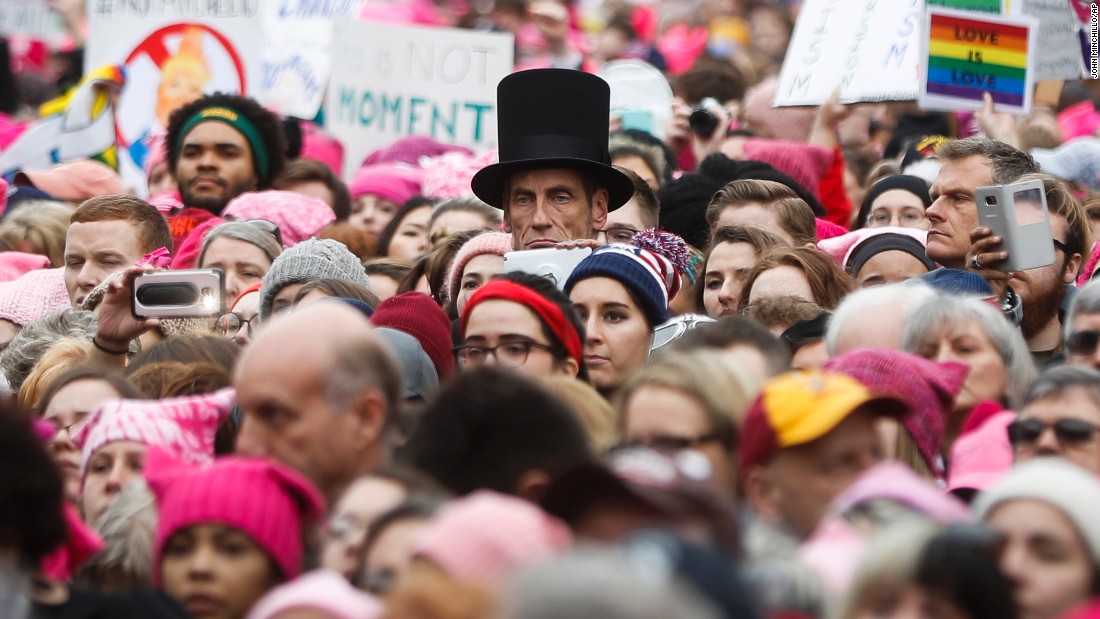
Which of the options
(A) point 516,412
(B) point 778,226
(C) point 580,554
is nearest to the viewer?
(C) point 580,554

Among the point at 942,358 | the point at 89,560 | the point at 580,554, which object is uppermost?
the point at 580,554

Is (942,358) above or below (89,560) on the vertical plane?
above

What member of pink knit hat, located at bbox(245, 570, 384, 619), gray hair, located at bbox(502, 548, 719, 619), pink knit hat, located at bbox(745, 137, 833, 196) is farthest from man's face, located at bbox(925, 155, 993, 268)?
gray hair, located at bbox(502, 548, 719, 619)

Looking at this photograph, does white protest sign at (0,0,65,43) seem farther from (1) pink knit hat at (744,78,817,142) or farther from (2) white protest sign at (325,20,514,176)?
(1) pink knit hat at (744,78,817,142)

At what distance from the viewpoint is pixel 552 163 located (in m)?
7.07

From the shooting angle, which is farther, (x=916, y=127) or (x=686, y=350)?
(x=916, y=127)

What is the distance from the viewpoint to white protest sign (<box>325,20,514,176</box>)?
10.9 meters

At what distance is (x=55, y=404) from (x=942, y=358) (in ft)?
8.25

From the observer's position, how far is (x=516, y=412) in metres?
4.41

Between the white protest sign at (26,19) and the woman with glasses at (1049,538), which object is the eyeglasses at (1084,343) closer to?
the woman with glasses at (1049,538)

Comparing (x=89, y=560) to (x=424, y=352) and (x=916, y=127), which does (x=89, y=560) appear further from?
(x=916, y=127)

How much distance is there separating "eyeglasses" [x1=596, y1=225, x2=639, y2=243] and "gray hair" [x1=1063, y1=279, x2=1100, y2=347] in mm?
2127

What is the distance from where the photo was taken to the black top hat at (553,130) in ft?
23.3

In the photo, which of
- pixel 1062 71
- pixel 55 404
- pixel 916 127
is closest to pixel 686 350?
pixel 55 404
